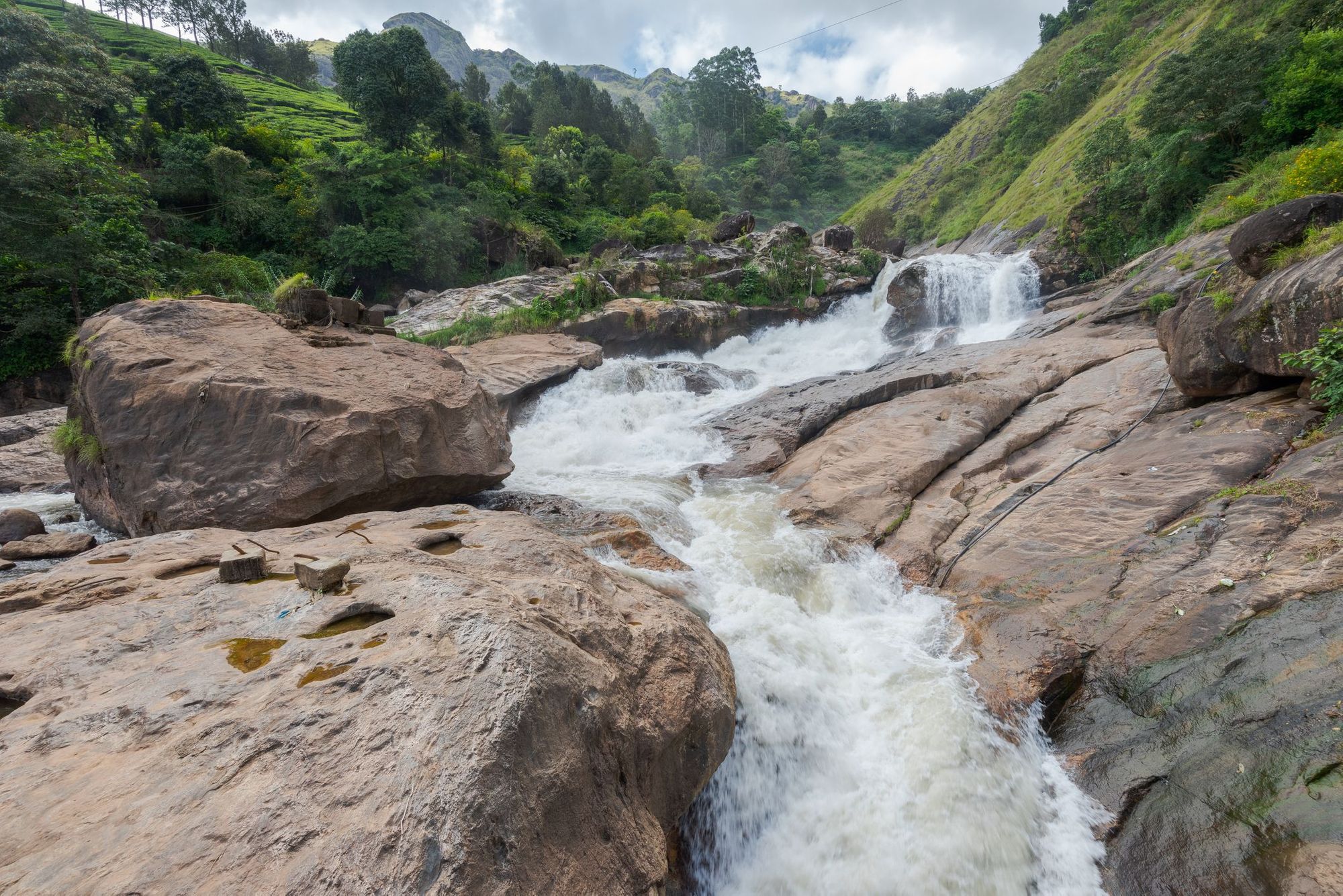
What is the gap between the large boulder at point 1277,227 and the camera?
21.5ft

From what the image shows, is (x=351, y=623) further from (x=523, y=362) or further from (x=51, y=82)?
(x=51, y=82)

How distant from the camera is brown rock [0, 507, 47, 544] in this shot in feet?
24.1

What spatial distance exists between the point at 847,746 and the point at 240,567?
519 centimetres

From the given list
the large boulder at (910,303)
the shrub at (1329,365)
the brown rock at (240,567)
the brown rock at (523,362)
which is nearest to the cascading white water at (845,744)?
the brown rock at (240,567)

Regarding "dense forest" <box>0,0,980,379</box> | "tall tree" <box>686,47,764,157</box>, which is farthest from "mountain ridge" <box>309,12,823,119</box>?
"dense forest" <box>0,0,980,379</box>

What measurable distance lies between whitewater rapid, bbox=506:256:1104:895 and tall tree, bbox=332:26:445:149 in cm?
3019

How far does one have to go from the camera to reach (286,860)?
1931 mm

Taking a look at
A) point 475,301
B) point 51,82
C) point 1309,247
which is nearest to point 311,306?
point 475,301

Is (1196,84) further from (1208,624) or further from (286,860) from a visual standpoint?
(286,860)

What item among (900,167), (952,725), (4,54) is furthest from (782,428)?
(900,167)

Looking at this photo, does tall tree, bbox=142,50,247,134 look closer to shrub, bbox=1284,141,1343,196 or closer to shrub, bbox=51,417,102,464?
shrub, bbox=51,417,102,464

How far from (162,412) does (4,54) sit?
132 feet

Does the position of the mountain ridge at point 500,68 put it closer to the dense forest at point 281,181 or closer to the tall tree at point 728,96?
the tall tree at point 728,96

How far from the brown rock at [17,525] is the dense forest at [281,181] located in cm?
987
